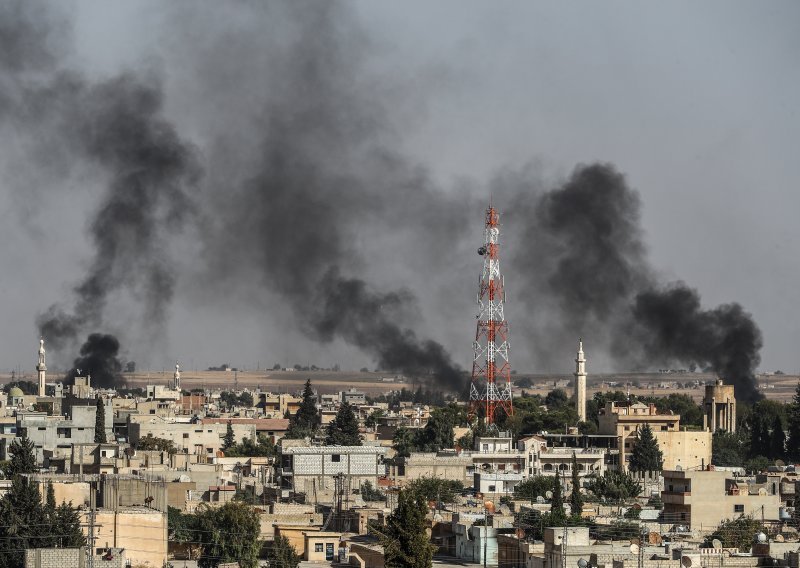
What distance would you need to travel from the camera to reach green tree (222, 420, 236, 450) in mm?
73188

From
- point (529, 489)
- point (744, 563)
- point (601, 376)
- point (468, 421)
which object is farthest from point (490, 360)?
point (601, 376)

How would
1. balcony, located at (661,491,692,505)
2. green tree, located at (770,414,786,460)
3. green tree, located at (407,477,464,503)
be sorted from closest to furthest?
1. balcony, located at (661,491,692,505)
2. green tree, located at (407,477,464,503)
3. green tree, located at (770,414,786,460)

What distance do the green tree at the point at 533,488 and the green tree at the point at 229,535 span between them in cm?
1276

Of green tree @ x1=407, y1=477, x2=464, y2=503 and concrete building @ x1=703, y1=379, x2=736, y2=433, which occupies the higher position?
concrete building @ x1=703, y1=379, x2=736, y2=433

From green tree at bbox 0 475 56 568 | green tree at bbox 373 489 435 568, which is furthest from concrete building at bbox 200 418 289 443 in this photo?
green tree at bbox 373 489 435 568

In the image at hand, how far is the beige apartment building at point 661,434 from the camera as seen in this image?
7488 centimetres

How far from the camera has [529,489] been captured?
5319 centimetres

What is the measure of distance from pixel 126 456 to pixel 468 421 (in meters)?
30.0

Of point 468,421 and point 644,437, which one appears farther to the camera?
point 468,421

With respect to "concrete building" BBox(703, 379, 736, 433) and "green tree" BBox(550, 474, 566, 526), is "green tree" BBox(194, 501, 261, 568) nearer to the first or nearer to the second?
"green tree" BBox(550, 474, 566, 526)

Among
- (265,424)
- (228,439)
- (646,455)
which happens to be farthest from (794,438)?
(265,424)

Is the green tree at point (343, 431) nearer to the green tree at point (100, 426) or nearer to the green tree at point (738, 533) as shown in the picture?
the green tree at point (100, 426)

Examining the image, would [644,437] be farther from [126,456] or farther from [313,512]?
[313,512]

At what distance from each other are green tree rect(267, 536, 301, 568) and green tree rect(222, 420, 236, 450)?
3360 centimetres
